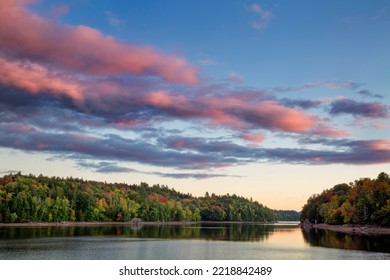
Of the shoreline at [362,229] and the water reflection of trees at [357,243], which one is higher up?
the shoreline at [362,229]

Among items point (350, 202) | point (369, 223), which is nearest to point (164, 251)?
point (369, 223)

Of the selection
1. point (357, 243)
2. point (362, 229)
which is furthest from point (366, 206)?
point (357, 243)

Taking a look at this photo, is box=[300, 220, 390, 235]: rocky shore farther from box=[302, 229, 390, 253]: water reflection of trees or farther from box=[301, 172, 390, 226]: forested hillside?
box=[302, 229, 390, 253]: water reflection of trees

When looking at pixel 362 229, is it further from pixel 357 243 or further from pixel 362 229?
pixel 357 243

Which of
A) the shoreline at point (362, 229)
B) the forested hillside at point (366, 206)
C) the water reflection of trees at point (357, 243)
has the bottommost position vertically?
the water reflection of trees at point (357, 243)

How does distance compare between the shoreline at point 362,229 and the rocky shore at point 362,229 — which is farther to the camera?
the shoreline at point 362,229

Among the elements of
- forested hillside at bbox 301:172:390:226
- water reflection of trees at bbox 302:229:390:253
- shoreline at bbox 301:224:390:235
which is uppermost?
forested hillside at bbox 301:172:390:226

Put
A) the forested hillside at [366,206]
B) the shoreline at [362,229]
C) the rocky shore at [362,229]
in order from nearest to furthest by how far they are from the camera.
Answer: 1. the rocky shore at [362,229]
2. the shoreline at [362,229]
3. the forested hillside at [366,206]

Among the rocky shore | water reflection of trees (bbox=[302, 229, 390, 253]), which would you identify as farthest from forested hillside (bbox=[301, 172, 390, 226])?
water reflection of trees (bbox=[302, 229, 390, 253])

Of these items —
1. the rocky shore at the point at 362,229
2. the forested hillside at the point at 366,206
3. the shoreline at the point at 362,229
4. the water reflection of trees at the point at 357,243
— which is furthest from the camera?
the forested hillside at the point at 366,206

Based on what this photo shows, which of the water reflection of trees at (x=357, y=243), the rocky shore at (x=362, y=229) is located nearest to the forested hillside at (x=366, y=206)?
the rocky shore at (x=362, y=229)

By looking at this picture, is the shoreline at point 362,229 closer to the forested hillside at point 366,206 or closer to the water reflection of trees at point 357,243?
the forested hillside at point 366,206

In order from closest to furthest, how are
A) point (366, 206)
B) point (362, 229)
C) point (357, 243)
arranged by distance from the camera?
point (357, 243), point (362, 229), point (366, 206)
